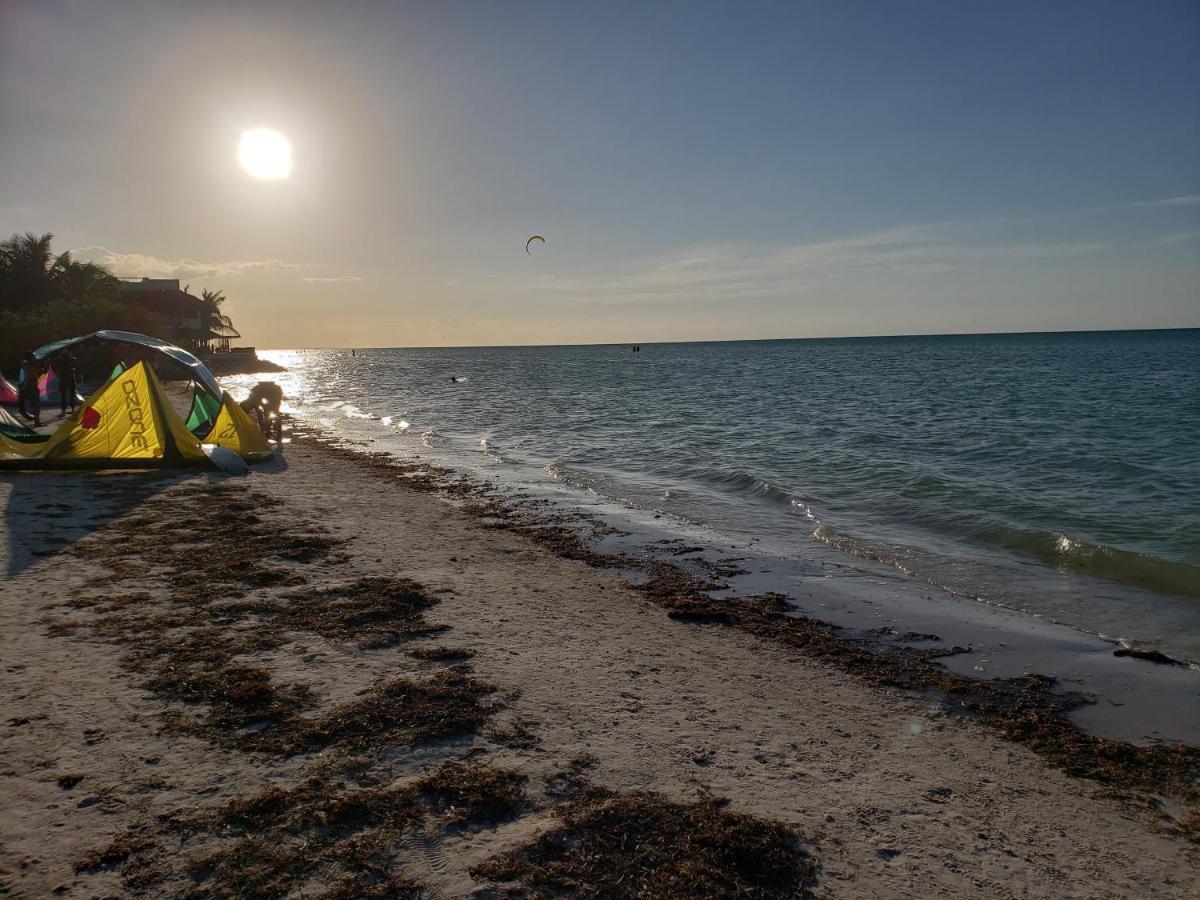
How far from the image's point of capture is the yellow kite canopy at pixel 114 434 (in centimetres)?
1304

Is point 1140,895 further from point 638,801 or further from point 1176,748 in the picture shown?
point 638,801

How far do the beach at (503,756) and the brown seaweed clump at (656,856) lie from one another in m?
0.02

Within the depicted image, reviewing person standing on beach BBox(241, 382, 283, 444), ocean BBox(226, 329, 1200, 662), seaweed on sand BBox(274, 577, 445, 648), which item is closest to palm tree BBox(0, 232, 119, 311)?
ocean BBox(226, 329, 1200, 662)

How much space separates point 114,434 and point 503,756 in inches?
499

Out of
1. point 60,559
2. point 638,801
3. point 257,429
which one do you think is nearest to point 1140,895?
point 638,801

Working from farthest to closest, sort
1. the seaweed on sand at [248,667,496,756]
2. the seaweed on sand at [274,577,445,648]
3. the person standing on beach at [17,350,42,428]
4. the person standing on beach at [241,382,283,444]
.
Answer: the person standing on beach at [17,350,42,428] < the person standing on beach at [241,382,283,444] < the seaweed on sand at [274,577,445,648] < the seaweed on sand at [248,667,496,756]

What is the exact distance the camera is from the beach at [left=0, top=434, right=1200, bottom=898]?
3475mm

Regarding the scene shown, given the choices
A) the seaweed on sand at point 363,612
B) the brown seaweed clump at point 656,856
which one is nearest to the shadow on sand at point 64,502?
the seaweed on sand at point 363,612

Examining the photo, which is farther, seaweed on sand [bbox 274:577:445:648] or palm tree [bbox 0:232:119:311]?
palm tree [bbox 0:232:119:311]

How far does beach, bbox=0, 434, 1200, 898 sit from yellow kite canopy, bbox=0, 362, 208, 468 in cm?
629

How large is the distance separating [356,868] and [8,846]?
1.69 meters

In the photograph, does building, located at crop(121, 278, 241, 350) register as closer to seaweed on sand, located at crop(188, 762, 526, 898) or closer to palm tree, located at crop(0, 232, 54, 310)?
palm tree, located at crop(0, 232, 54, 310)

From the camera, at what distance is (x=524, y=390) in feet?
176

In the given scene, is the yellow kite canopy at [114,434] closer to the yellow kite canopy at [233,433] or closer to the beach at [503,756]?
the yellow kite canopy at [233,433]
